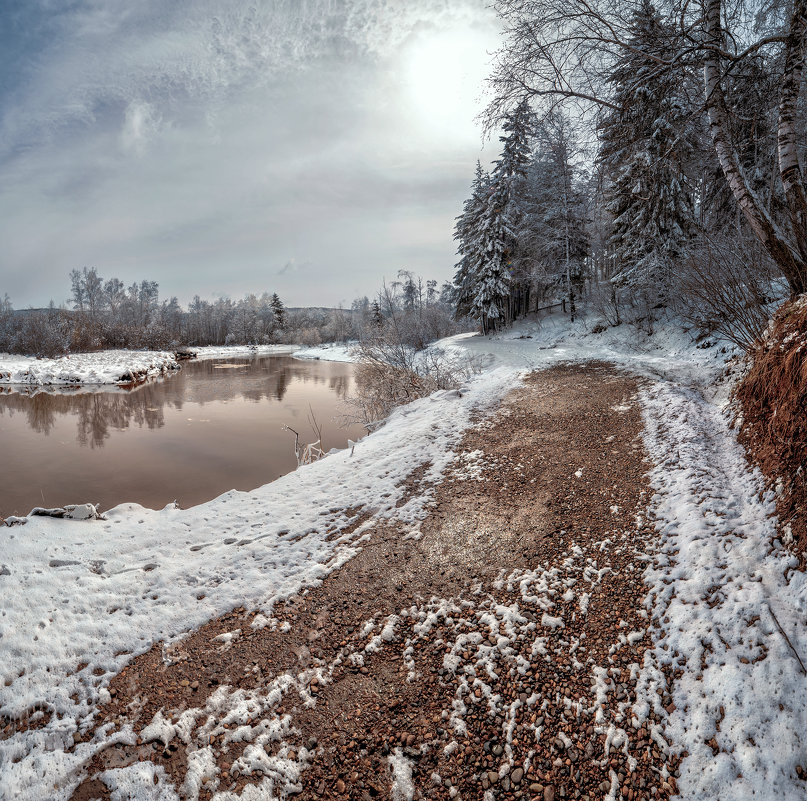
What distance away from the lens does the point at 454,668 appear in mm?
2611

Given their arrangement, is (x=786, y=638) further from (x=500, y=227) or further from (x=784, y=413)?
(x=500, y=227)

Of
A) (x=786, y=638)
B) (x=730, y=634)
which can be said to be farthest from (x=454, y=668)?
(x=786, y=638)

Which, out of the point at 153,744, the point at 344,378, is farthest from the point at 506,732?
the point at 344,378

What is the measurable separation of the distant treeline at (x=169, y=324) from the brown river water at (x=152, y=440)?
22.9ft

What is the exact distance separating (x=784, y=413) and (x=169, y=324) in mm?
75588

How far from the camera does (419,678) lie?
2.61 metres

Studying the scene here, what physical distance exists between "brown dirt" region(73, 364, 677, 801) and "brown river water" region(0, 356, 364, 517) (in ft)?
18.6

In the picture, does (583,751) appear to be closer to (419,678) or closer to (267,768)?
(419,678)

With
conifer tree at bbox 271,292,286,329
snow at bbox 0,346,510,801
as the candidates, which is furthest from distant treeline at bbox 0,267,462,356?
snow at bbox 0,346,510,801

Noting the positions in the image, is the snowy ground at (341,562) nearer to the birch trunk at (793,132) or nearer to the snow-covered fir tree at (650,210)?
the birch trunk at (793,132)

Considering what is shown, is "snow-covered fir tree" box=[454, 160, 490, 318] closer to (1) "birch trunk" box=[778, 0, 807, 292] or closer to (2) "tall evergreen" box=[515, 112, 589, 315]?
(2) "tall evergreen" box=[515, 112, 589, 315]

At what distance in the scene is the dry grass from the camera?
2.72 meters

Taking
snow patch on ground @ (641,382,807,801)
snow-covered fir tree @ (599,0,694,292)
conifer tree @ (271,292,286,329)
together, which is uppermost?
conifer tree @ (271,292,286,329)

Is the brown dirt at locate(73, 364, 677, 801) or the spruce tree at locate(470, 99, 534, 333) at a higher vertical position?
the spruce tree at locate(470, 99, 534, 333)
